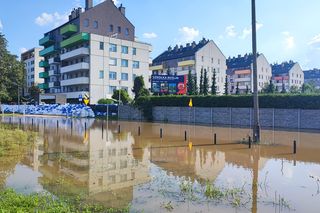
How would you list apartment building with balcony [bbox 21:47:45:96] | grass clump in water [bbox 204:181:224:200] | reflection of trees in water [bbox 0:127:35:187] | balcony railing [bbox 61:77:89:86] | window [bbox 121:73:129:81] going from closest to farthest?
grass clump in water [bbox 204:181:224:200] < reflection of trees in water [bbox 0:127:35:187] < balcony railing [bbox 61:77:89:86] < window [bbox 121:73:129:81] < apartment building with balcony [bbox 21:47:45:96]

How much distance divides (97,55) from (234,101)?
126 feet

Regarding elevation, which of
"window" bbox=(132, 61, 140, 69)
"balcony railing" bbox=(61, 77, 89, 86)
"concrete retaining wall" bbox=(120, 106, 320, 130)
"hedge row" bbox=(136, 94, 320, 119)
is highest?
"window" bbox=(132, 61, 140, 69)

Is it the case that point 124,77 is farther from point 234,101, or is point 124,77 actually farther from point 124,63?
point 234,101

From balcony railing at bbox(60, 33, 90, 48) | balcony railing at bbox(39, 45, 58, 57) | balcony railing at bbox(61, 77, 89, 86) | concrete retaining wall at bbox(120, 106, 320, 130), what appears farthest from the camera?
balcony railing at bbox(39, 45, 58, 57)

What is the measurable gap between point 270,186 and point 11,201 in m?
7.12

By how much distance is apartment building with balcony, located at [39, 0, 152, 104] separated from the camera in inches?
2726

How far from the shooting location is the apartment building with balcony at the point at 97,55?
6925cm

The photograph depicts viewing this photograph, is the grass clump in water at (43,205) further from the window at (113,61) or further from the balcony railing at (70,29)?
the balcony railing at (70,29)

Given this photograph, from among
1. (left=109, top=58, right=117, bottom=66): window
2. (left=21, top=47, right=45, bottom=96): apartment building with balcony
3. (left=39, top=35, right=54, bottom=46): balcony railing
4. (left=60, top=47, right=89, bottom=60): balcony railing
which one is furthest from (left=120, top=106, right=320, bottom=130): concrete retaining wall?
(left=21, top=47, right=45, bottom=96): apartment building with balcony

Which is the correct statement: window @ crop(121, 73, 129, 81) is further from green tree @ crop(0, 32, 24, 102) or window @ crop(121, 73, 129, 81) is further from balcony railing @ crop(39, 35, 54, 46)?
balcony railing @ crop(39, 35, 54, 46)

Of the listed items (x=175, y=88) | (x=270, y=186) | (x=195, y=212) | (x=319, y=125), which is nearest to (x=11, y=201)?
(x=195, y=212)

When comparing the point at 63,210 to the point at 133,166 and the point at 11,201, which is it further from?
the point at 133,166

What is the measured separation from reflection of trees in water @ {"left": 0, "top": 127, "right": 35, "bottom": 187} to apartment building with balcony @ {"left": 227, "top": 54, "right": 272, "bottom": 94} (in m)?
94.8

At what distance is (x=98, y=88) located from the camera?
69500 millimetres
